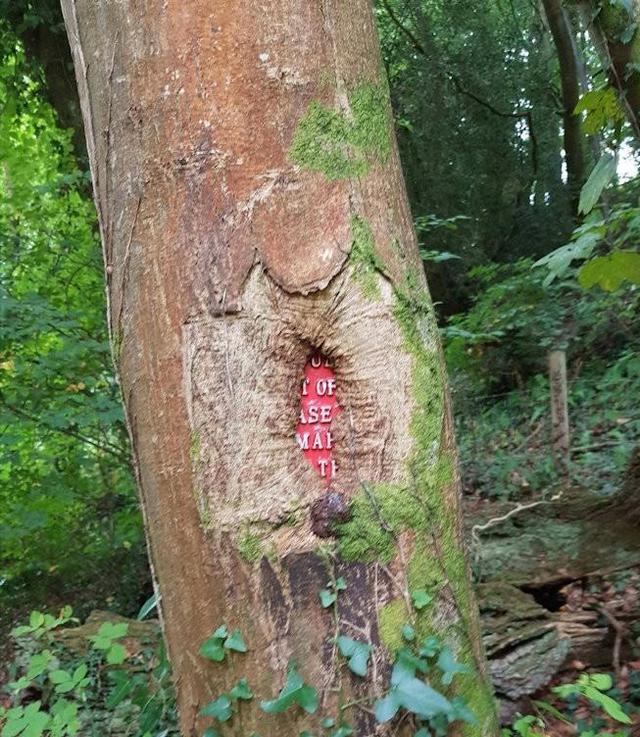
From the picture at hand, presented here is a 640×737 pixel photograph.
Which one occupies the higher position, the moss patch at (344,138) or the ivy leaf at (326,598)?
the moss patch at (344,138)

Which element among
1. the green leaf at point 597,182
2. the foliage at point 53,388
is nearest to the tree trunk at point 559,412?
the foliage at point 53,388

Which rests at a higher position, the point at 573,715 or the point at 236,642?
the point at 236,642

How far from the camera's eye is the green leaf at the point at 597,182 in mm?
2385

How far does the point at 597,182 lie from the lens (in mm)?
2424

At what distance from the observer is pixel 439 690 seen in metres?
1.53

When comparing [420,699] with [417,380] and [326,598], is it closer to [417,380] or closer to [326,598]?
[326,598]

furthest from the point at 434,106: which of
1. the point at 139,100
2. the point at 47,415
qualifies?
the point at 139,100

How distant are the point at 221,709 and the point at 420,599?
474 millimetres

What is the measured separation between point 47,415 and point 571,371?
611 cm

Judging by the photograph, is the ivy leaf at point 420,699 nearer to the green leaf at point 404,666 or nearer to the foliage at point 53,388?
the green leaf at point 404,666

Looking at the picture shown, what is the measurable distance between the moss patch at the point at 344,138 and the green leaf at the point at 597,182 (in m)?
1.00

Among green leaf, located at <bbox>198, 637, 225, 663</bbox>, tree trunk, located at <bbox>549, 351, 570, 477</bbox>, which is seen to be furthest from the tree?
tree trunk, located at <bbox>549, 351, 570, 477</bbox>

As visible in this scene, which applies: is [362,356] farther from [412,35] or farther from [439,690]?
[412,35]

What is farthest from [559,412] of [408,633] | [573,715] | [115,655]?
[408,633]
